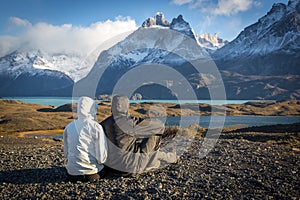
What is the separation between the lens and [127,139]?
8.13m

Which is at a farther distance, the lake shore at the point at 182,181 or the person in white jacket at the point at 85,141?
the person in white jacket at the point at 85,141

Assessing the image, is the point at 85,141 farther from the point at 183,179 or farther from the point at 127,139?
the point at 183,179

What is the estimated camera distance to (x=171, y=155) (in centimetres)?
995

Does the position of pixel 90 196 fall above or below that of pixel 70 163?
below

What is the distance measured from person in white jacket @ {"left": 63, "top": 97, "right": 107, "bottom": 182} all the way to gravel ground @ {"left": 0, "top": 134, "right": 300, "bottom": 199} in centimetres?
61

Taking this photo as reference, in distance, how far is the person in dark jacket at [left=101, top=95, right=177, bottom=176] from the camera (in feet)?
26.4

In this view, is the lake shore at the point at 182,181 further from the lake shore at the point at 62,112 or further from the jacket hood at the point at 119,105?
the lake shore at the point at 62,112

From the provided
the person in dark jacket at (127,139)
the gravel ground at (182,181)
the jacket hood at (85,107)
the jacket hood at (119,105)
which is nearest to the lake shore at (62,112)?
the gravel ground at (182,181)

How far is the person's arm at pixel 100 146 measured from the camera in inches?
300

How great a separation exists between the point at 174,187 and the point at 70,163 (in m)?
2.98

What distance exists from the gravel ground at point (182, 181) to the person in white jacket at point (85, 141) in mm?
614

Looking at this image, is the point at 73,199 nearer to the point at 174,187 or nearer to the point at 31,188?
the point at 31,188

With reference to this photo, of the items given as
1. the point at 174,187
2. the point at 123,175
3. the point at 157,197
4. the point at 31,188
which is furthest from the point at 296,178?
the point at 31,188

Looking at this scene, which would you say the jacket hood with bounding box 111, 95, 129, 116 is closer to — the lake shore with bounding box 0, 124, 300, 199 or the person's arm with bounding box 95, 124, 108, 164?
the person's arm with bounding box 95, 124, 108, 164
